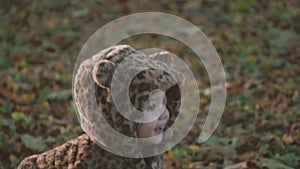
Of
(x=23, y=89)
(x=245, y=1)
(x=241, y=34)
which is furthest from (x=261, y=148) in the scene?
(x=245, y=1)

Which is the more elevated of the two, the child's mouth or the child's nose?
the child's nose

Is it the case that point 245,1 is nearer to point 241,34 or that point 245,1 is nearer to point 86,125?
point 241,34

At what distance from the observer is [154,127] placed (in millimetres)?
3312

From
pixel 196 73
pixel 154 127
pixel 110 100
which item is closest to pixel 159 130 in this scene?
pixel 154 127

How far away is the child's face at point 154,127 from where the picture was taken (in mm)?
3287

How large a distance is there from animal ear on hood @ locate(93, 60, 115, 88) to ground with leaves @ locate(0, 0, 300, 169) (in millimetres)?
1842

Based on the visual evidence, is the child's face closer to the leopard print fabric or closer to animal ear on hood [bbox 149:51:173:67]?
the leopard print fabric

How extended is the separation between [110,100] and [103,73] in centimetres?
14

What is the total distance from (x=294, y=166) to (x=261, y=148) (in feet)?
Result: 1.37

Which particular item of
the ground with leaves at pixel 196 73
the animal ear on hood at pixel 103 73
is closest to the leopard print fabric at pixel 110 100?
the animal ear on hood at pixel 103 73

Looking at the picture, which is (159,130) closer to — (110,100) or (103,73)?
(110,100)

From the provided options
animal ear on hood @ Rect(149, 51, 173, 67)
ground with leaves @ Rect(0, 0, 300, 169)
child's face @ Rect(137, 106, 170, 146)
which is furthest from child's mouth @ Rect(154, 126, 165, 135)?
ground with leaves @ Rect(0, 0, 300, 169)

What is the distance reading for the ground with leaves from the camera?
17.3 ft

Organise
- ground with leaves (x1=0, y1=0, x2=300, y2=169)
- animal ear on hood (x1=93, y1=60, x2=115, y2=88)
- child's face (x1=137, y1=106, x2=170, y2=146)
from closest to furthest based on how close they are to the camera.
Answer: animal ear on hood (x1=93, y1=60, x2=115, y2=88), child's face (x1=137, y1=106, x2=170, y2=146), ground with leaves (x1=0, y1=0, x2=300, y2=169)
